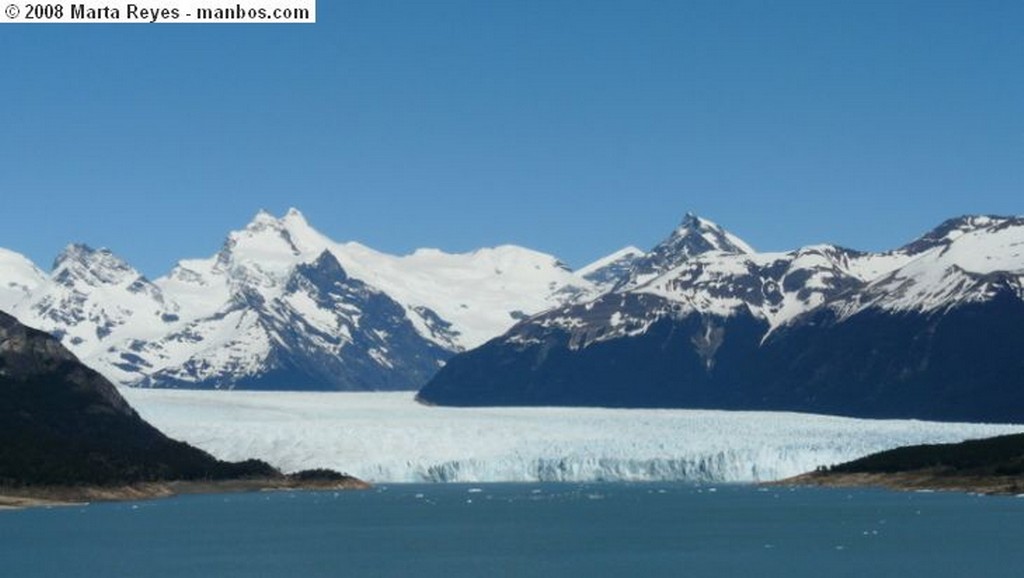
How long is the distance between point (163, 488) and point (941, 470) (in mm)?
71123

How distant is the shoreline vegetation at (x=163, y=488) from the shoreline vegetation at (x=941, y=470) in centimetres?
4453

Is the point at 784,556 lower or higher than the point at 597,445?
lower

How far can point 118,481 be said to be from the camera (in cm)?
17138

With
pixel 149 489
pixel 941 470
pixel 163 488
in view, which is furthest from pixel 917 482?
pixel 149 489

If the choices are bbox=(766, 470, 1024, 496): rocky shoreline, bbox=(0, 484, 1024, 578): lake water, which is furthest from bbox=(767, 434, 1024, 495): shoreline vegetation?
bbox=(0, 484, 1024, 578): lake water

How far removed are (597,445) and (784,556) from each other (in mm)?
99478

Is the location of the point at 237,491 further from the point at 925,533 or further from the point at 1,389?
the point at 925,533

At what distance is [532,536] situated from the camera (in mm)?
117188

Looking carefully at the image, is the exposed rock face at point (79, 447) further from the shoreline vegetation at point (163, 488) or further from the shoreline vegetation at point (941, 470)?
the shoreline vegetation at point (941, 470)

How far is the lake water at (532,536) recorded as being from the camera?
309ft

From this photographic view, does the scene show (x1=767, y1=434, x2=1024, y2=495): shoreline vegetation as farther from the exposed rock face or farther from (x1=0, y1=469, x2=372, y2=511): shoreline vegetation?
the exposed rock face

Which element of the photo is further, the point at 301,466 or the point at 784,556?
the point at 301,466

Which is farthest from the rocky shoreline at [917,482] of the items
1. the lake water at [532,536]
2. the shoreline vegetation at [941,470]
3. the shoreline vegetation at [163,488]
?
the shoreline vegetation at [163,488]

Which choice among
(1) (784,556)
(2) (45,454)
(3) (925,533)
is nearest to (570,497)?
(2) (45,454)
